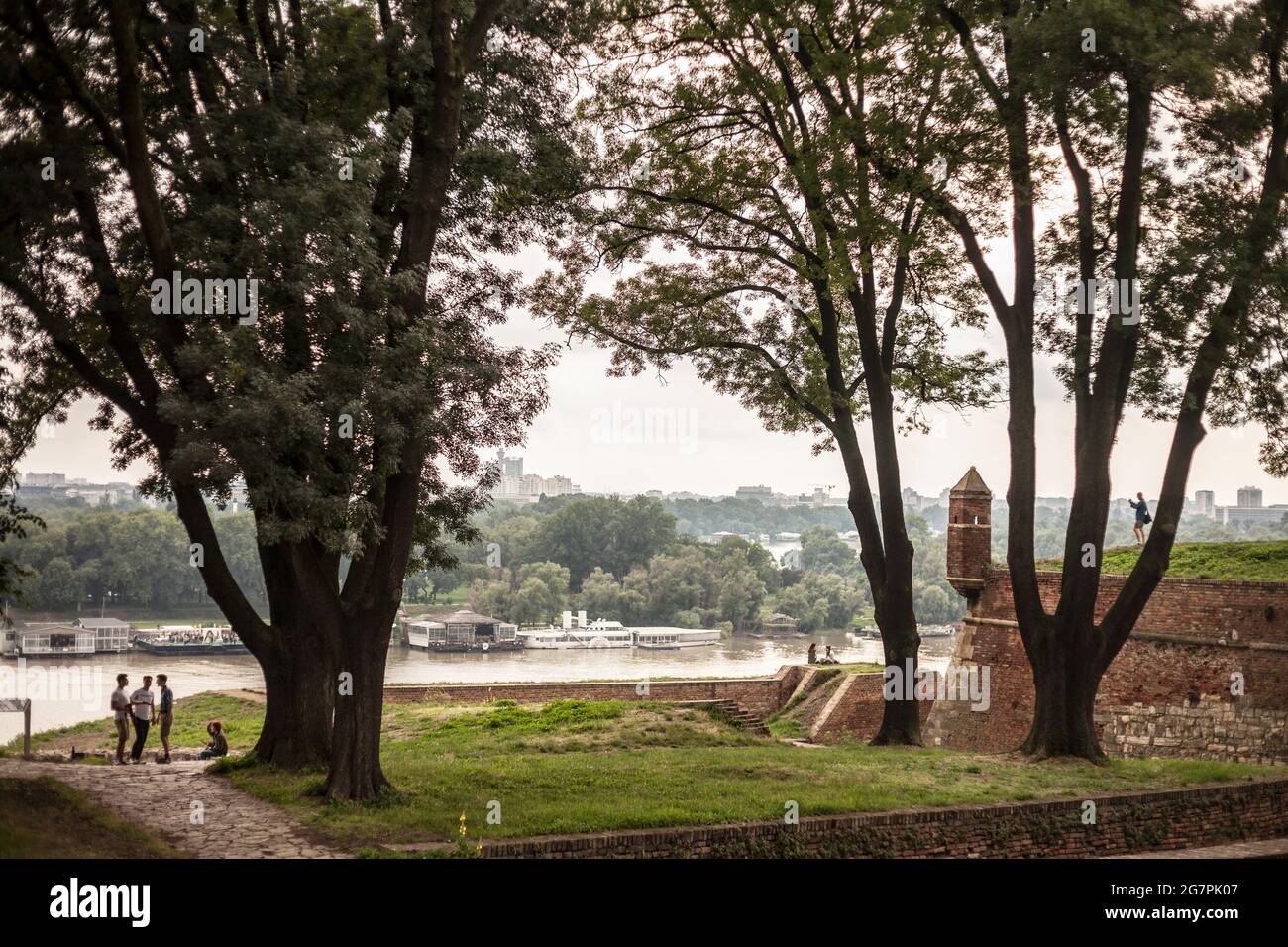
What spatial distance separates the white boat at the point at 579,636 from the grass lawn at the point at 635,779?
34317 millimetres

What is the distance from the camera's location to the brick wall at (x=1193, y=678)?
17016mm

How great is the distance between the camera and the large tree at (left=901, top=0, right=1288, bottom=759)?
13.3 metres

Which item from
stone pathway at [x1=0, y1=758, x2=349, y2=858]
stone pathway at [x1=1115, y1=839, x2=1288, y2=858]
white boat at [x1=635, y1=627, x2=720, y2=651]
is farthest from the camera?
white boat at [x1=635, y1=627, x2=720, y2=651]

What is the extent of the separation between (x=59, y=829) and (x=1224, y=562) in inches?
716

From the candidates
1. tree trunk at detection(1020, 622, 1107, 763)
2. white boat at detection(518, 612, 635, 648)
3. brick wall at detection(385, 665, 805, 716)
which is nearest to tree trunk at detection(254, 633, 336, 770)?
tree trunk at detection(1020, 622, 1107, 763)

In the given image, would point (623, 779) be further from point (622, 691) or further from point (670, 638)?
point (670, 638)

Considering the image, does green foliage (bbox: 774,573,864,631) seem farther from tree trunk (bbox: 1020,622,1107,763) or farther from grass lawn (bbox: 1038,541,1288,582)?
tree trunk (bbox: 1020,622,1107,763)

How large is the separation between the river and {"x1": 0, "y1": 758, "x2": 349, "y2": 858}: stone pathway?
11.9 meters

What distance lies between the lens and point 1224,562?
63.9 feet

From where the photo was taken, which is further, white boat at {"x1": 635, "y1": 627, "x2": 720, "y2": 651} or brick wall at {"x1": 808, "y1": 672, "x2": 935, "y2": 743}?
white boat at {"x1": 635, "y1": 627, "x2": 720, "y2": 651}

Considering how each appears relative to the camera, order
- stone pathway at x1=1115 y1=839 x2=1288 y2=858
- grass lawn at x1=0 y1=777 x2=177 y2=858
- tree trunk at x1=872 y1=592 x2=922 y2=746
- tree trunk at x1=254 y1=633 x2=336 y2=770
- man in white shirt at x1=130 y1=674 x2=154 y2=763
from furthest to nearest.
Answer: tree trunk at x1=872 y1=592 x2=922 y2=746, man in white shirt at x1=130 y1=674 x2=154 y2=763, tree trunk at x1=254 y1=633 x2=336 y2=770, stone pathway at x1=1115 y1=839 x2=1288 y2=858, grass lawn at x1=0 y1=777 x2=177 y2=858
